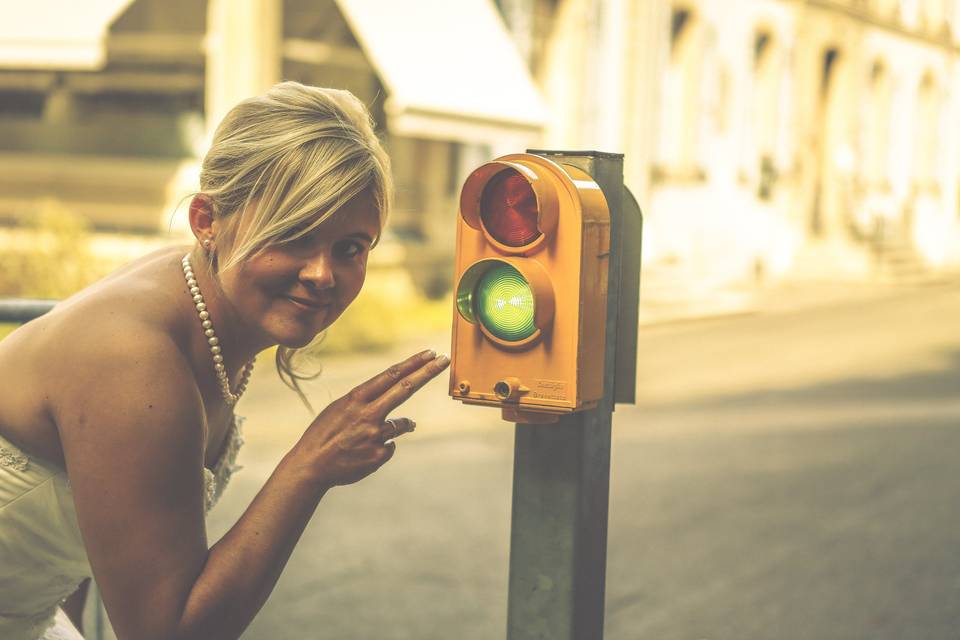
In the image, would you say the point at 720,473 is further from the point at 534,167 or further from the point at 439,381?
the point at 534,167

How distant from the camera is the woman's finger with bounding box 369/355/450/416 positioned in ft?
6.70

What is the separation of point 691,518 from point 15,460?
5.38 m

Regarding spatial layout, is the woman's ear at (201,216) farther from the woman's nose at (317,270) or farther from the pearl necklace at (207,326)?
the woman's nose at (317,270)

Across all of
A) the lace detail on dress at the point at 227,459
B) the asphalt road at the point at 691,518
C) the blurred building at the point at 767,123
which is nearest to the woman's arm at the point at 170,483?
the lace detail on dress at the point at 227,459

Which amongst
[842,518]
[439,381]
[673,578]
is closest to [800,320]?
[439,381]

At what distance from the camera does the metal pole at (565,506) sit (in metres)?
2.12

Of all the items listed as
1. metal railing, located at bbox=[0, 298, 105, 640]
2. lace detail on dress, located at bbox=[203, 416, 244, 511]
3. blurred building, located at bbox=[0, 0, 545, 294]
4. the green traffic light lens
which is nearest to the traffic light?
the green traffic light lens

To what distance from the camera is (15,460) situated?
2.19m

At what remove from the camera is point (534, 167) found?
2.04 metres

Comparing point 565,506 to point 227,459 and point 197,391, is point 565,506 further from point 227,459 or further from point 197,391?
point 227,459

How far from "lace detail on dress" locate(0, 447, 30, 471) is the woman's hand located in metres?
0.48

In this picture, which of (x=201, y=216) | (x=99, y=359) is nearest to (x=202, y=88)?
(x=201, y=216)

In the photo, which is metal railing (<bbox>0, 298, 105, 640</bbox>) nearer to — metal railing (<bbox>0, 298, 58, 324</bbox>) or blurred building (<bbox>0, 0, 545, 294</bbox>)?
metal railing (<bbox>0, 298, 58, 324</bbox>)

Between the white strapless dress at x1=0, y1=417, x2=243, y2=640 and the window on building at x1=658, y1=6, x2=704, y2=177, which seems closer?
the white strapless dress at x1=0, y1=417, x2=243, y2=640
